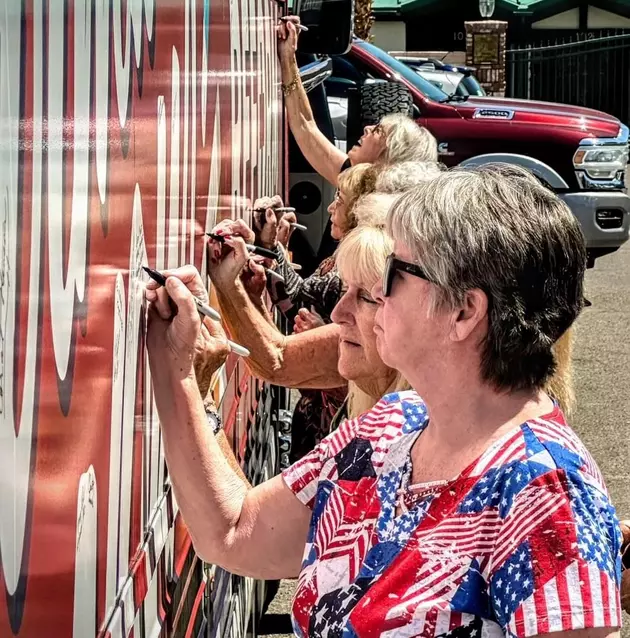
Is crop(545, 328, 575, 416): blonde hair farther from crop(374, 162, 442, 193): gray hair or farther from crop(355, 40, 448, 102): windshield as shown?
crop(355, 40, 448, 102): windshield

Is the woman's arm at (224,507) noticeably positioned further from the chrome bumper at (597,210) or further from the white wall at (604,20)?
the white wall at (604,20)

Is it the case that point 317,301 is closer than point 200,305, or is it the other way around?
point 200,305

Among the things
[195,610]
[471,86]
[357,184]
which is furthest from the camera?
[471,86]

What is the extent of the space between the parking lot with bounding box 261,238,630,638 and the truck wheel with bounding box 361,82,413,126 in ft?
6.99

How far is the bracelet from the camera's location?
4801mm

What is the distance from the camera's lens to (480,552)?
1.68 metres

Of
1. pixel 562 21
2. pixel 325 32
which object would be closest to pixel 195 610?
pixel 325 32

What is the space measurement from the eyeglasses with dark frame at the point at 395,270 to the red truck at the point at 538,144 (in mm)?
8351

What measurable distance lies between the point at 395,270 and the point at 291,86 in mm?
3091

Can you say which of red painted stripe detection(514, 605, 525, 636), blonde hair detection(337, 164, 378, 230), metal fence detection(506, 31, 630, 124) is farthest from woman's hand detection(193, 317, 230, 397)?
metal fence detection(506, 31, 630, 124)

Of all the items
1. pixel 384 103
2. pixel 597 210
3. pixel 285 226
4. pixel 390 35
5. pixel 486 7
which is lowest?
pixel 597 210

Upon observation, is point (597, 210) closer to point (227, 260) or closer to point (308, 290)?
point (308, 290)

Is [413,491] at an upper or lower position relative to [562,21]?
lower

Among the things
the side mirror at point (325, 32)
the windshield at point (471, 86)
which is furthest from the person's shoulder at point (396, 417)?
the windshield at point (471, 86)
